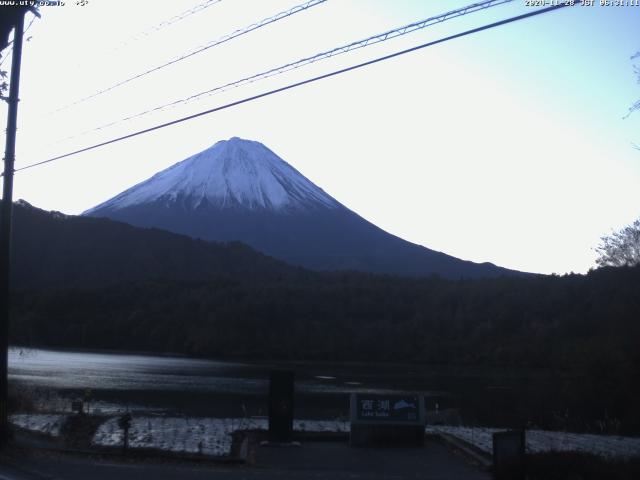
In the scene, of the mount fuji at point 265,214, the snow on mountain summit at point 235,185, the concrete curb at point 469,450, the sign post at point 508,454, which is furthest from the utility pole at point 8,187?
the snow on mountain summit at point 235,185

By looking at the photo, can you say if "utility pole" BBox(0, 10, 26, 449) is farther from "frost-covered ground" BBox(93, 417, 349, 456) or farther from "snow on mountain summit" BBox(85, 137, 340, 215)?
"snow on mountain summit" BBox(85, 137, 340, 215)

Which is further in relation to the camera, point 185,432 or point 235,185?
point 235,185

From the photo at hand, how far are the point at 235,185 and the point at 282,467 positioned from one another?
157623mm

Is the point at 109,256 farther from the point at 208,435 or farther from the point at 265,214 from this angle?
the point at 208,435

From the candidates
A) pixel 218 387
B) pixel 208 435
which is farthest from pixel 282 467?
pixel 218 387

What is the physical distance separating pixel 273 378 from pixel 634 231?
26.1 meters

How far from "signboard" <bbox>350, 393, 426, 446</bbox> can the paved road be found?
465 mm

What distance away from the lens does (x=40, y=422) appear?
17703 millimetres

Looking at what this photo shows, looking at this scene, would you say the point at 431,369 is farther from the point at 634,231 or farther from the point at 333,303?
the point at 634,231

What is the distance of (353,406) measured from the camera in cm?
1616

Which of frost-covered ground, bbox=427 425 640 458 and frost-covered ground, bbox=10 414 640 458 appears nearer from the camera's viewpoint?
frost-covered ground, bbox=10 414 640 458

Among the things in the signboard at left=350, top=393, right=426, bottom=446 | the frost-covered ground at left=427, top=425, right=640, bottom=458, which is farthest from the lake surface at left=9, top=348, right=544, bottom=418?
the signboard at left=350, top=393, right=426, bottom=446

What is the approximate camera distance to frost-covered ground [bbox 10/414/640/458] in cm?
1547

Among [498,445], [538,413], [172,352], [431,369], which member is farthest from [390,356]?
→ [498,445]
